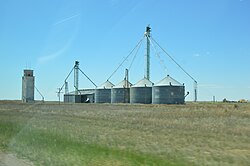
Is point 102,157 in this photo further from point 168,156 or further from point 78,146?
point 78,146

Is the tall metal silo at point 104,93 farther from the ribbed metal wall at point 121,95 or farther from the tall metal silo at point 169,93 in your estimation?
the tall metal silo at point 169,93

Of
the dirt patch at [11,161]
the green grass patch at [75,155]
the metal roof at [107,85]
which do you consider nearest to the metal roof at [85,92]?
the metal roof at [107,85]

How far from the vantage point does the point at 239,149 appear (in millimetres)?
17453

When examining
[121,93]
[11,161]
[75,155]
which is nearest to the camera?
[11,161]

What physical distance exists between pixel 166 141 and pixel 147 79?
110380 millimetres

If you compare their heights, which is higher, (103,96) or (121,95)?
(121,95)

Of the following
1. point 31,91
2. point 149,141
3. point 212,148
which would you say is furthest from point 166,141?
point 31,91

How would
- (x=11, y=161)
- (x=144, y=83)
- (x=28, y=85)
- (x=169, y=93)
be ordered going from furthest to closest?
(x=28, y=85), (x=144, y=83), (x=169, y=93), (x=11, y=161)

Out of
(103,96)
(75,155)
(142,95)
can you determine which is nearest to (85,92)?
(103,96)

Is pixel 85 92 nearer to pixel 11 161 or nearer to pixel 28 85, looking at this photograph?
pixel 28 85

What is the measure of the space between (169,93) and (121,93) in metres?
25.0

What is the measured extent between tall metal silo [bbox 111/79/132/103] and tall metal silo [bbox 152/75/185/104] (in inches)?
764

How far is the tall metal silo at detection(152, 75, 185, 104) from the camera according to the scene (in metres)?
114

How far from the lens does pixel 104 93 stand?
14738 centimetres
